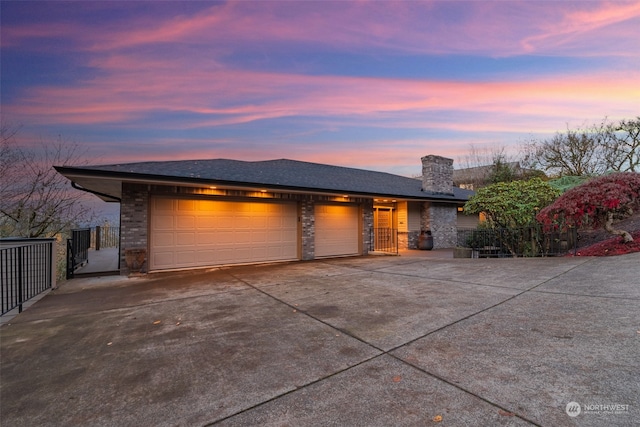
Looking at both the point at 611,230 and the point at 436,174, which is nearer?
the point at 611,230

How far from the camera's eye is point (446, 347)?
2.93m

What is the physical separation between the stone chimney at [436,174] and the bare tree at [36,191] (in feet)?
53.2

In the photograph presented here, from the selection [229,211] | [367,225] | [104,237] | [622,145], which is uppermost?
[622,145]

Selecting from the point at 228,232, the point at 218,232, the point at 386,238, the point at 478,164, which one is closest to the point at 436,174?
the point at 386,238

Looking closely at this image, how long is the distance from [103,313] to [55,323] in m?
0.57

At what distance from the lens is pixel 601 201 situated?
7.10m

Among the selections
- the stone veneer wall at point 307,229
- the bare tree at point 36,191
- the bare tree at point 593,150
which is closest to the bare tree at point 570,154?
the bare tree at point 593,150

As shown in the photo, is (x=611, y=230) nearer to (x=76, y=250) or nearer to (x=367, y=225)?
(x=367, y=225)

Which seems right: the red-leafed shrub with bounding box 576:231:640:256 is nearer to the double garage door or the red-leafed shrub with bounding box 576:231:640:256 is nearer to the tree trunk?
the tree trunk

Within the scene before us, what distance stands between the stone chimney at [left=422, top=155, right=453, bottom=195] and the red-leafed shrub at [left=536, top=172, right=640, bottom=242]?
7.11 metres

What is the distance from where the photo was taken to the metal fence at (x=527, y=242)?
9.18 meters

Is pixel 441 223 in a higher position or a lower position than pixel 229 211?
lower

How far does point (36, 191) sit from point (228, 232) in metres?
8.43

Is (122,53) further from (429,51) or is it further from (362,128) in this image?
(362,128)
